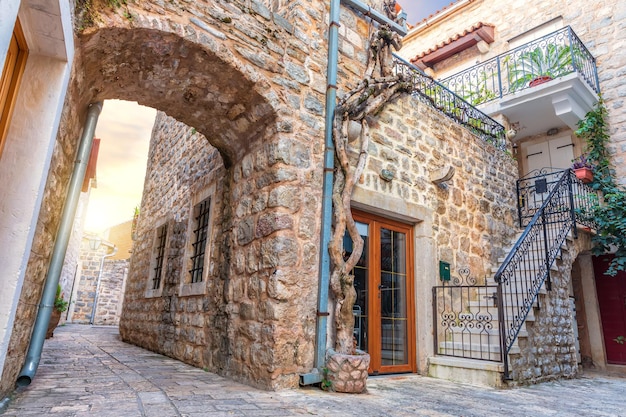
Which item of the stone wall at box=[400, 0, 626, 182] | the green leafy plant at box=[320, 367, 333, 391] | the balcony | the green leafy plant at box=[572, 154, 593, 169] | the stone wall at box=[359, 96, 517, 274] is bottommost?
the green leafy plant at box=[320, 367, 333, 391]

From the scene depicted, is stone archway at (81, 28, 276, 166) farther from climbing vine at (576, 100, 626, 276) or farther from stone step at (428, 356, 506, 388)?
climbing vine at (576, 100, 626, 276)

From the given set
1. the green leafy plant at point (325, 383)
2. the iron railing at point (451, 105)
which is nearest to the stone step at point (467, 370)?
the green leafy plant at point (325, 383)

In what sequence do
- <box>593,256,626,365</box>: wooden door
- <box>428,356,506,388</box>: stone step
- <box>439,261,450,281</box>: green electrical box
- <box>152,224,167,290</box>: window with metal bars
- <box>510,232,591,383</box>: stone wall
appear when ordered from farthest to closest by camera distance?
<box>593,256,626,365</box>: wooden door → <box>152,224,167,290</box>: window with metal bars → <box>439,261,450,281</box>: green electrical box → <box>510,232,591,383</box>: stone wall → <box>428,356,506,388</box>: stone step

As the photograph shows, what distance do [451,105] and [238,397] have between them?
5.53 m

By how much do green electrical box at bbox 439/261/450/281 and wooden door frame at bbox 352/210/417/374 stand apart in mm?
394

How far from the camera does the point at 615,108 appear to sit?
310 inches

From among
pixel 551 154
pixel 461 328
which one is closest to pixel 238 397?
pixel 461 328

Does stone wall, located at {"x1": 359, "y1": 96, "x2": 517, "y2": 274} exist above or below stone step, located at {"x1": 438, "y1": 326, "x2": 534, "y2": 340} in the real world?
above

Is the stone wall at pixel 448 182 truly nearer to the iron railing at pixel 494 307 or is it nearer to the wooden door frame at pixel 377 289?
the wooden door frame at pixel 377 289

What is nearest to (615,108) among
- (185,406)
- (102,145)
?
(185,406)

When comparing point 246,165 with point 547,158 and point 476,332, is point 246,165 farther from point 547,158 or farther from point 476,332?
point 547,158

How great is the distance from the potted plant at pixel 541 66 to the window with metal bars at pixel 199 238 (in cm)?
640

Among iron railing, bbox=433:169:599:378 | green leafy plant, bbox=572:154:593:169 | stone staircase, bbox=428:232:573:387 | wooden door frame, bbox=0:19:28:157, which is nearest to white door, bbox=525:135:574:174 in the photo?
green leafy plant, bbox=572:154:593:169

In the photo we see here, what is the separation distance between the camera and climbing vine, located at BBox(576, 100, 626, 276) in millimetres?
6465
